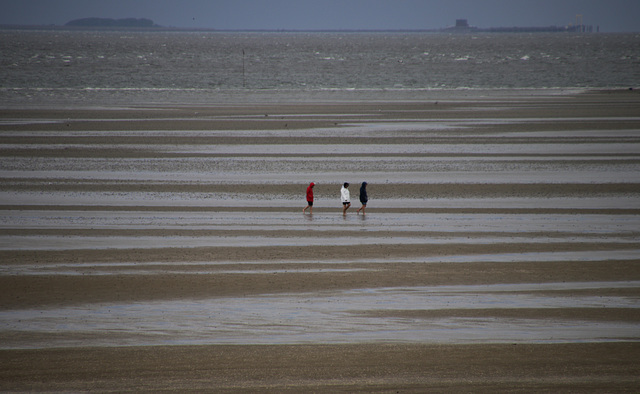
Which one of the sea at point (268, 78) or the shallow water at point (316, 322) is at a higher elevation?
the sea at point (268, 78)

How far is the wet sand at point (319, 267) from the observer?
10.4 m

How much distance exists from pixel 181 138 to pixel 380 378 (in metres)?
27.5

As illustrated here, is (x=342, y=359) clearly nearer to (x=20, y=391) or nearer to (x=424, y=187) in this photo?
(x=20, y=391)

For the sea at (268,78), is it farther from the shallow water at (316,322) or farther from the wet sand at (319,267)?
the shallow water at (316,322)

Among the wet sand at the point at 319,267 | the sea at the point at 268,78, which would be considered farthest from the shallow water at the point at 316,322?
the sea at the point at 268,78

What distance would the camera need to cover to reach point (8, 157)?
30047 millimetres

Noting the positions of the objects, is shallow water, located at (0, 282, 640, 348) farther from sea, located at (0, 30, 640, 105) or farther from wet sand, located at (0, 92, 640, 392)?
sea, located at (0, 30, 640, 105)

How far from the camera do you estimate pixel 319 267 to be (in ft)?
50.7

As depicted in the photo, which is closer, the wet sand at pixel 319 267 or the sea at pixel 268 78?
the wet sand at pixel 319 267

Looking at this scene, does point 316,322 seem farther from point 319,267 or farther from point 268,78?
point 268,78

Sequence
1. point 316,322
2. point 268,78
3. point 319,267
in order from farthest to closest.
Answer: point 268,78
point 319,267
point 316,322

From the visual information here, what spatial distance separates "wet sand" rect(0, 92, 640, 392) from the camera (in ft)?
34.0

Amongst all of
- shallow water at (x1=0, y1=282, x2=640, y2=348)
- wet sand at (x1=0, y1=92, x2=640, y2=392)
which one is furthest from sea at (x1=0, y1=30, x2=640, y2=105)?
shallow water at (x1=0, y1=282, x2=640, y2=348)

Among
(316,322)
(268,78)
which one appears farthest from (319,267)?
(268,78)
